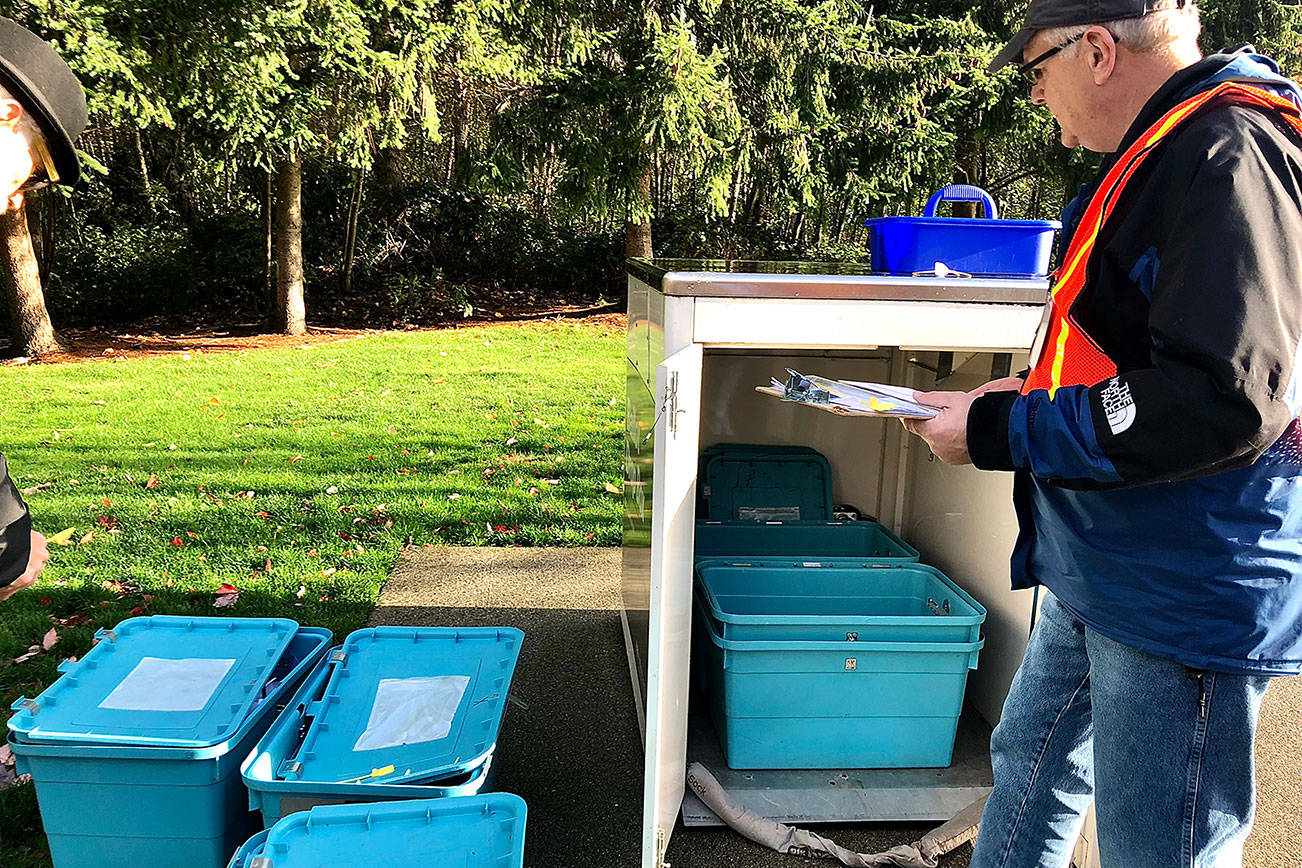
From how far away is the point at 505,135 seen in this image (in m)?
12.0

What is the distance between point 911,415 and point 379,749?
1.60m

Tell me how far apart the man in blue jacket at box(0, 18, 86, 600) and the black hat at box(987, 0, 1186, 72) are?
154 cm

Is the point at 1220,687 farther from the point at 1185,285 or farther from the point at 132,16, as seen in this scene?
the point at 132,16

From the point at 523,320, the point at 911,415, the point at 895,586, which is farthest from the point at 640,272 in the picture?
the point at 523,320

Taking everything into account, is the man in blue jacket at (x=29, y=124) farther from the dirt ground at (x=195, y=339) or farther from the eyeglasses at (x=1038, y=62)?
the dirt ground at (x=195, y=339)

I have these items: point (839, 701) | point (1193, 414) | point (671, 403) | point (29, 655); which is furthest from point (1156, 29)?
point (29, 655)

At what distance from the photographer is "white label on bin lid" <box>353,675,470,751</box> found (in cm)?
250

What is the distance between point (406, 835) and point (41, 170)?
149 cm

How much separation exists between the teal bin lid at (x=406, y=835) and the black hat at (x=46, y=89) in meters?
1.38

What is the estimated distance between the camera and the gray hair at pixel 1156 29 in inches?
58.5

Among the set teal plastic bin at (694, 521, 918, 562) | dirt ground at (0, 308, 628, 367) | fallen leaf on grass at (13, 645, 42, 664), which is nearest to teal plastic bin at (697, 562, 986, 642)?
teal plastic bin at (694, 521, 918, 562)

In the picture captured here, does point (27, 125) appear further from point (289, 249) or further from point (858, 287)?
point (289, 249)

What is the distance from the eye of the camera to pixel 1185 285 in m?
1.28

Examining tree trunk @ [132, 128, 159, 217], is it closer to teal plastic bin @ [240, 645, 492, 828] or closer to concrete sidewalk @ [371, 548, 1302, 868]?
concrete sidewalk @ [371, 548, 1302, 868]
